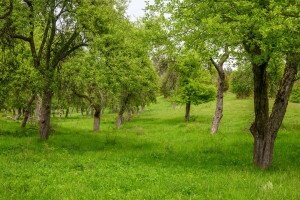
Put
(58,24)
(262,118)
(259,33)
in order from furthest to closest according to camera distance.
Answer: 1. (58,24)
2. (262,118)
3. (259,33)

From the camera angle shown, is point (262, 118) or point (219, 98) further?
point (219, 98)

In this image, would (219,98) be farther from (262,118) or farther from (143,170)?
(143,170)

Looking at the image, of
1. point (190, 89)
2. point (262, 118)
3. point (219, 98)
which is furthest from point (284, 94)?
point (190, 89)

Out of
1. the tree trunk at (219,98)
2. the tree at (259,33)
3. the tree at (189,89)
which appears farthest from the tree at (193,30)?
the tree at (189,89)

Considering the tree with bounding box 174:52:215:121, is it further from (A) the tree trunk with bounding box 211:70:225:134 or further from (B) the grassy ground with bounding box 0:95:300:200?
(B) the grassy ground with bounding box 0:95:300:200

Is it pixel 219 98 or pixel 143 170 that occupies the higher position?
pixel 219 98

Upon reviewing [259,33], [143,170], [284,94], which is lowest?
[143,170]

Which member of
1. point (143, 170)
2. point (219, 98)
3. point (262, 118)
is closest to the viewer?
point (143, 170)

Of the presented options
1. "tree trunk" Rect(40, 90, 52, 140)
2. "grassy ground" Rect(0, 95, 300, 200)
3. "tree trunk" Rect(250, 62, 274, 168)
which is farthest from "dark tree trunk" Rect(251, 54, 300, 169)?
"tree trunk" Rect(40, 90, 52, 140)

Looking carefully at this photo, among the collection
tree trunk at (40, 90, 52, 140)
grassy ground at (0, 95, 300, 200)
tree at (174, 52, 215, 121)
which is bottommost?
grassy ground at (0, 95, 300, 200)

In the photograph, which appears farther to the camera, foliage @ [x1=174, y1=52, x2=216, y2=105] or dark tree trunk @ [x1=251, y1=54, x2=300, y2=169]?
foliage @ [x1=174, y1=52, x2=216, y2=105]

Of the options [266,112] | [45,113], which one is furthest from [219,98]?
[45,113]

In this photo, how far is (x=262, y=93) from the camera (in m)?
16.6

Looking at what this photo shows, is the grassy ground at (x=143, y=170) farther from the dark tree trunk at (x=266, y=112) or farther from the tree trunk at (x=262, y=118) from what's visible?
the dark tree trunk at (x=266, y=112)
